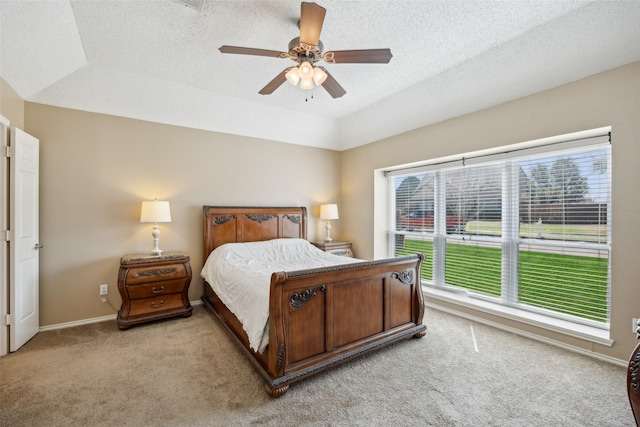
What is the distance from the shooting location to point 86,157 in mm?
3307

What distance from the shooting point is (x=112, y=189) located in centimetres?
344

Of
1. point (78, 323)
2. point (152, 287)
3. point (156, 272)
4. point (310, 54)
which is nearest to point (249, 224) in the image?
point (156, 272)

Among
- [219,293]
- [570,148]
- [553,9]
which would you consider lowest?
[219,293]

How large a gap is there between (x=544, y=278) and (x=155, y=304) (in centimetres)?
449

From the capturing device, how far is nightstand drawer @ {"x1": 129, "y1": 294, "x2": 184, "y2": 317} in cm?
318

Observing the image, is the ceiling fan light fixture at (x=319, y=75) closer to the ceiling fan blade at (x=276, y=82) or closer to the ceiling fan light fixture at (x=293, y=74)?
the ceiling fan light fixture at (x=293, y=74)

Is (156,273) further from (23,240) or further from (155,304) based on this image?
(23,240)

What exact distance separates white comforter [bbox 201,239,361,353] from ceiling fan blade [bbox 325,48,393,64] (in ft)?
6.18

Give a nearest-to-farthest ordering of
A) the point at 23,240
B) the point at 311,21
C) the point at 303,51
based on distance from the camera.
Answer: the point at 311,21 < the point at 303,51 < the point at 23,240

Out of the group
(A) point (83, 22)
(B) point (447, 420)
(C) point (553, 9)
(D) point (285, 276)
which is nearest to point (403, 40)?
(C) point (553, 9)

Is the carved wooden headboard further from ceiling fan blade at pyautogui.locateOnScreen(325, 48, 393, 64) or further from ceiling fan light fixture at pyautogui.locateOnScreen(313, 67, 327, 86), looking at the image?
ceiling fan blade at pyautogui.locateOnScreen(325, 48, 393, 64)

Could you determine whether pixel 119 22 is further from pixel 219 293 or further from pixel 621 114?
pixel 621 114

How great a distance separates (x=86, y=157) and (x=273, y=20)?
9.11ft

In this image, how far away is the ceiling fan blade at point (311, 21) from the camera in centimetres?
176
